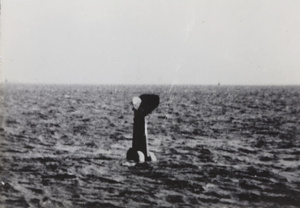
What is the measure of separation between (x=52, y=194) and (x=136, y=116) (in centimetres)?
343

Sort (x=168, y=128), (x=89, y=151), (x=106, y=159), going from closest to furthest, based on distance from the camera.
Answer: (x=106, y=159) < (x=89, y=151) < (x=168, y=128)

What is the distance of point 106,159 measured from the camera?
45.3 feet

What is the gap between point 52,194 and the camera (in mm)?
9570

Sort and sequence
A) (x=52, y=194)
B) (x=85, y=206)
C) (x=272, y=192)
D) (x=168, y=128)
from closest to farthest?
(x=85, y=206)
(x=52, y=194)
(x=272, y=192)
(x=168, y=128)

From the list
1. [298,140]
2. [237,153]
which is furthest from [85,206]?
[298,140]

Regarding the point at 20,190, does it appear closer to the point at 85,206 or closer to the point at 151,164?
the point at 85,206

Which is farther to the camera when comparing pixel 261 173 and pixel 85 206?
pixel 261 173

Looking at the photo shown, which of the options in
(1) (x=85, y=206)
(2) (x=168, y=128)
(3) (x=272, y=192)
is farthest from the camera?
(2) (x=168, y=128)

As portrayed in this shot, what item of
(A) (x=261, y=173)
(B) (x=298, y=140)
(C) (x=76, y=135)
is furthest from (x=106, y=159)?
(B) (x=298, y=140)

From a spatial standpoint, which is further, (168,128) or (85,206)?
(168,128)

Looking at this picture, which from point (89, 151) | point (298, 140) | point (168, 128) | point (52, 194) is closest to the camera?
point (52, 194)

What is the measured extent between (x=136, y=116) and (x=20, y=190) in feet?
12.6

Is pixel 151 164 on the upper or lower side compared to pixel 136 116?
lower

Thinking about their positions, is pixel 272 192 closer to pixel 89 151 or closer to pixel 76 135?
pixel 89 151
